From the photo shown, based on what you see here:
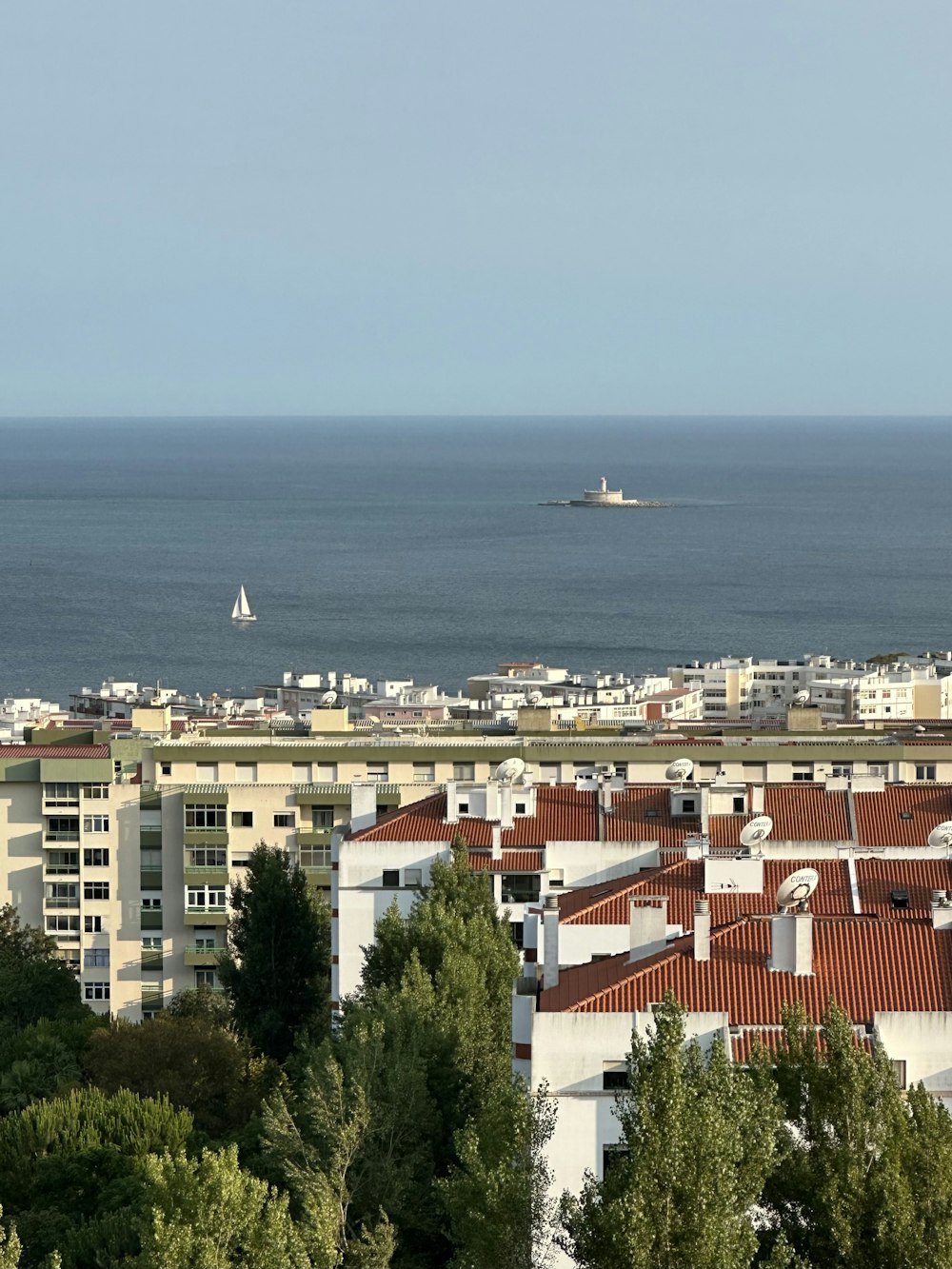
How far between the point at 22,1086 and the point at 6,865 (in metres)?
16.9

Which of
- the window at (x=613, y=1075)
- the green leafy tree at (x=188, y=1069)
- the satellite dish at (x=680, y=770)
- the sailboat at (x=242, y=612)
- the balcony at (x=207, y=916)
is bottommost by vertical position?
the green leafy tree at (x=188, y=1069)

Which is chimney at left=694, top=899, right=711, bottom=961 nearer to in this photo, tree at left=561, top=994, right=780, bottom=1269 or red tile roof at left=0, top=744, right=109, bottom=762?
tree at left=561, top=994, right=780, bottom=1269

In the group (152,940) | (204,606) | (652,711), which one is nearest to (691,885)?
(152,940)

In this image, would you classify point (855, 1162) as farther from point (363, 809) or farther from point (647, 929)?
point (363, 809)

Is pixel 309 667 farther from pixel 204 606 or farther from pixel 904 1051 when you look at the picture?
pixel 904 1051

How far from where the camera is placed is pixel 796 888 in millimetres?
26016

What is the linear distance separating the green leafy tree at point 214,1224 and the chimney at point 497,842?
49.3ft

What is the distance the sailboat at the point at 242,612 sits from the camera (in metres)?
135

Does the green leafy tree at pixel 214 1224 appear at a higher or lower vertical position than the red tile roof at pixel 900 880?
lower

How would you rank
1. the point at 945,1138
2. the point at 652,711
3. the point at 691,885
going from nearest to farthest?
the point at 945,1138
the point at 691,885
the point at 652,711

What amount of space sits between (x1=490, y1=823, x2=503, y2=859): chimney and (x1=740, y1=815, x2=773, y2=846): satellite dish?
12.4ft

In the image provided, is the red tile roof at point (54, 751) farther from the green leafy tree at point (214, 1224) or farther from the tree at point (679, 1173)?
the tree at point (679, 1173)

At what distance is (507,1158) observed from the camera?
65.1 feet

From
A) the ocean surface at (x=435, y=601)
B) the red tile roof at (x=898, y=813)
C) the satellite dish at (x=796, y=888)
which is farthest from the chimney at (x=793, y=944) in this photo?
the ocean surface at (x=435, y=601)
